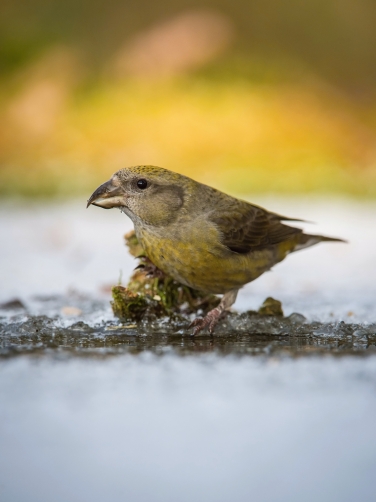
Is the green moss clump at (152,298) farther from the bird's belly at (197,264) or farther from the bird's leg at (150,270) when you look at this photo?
the bird's belly at (197,264)

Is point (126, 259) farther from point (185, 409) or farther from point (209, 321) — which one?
point (185, 409)

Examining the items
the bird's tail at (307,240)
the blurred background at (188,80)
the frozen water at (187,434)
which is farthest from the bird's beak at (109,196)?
the blurred background at (188,80)

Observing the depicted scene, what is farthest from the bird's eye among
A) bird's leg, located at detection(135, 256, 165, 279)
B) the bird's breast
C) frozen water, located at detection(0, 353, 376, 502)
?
frozen water, located at detection(0, 353, 376, 502)

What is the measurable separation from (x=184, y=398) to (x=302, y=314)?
153 cm

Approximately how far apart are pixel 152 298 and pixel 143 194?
0.52 metres

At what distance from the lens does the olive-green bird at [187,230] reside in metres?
3.52

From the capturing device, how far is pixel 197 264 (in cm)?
354

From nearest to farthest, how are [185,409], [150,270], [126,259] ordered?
[185,409] → [150,270] → [126,259]

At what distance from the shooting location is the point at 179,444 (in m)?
2.10

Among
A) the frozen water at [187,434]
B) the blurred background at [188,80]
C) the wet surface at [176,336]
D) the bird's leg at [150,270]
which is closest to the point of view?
the frozen water at [187,434]

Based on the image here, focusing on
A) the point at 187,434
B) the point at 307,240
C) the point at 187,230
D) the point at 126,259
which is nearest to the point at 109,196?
the point at 187,230

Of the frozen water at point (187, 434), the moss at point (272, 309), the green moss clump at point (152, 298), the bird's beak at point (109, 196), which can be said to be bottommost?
the frozen water at point (187, 434)

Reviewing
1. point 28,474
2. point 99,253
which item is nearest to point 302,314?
point 28,474

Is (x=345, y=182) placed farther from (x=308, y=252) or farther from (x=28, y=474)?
(x=28, y=474)
